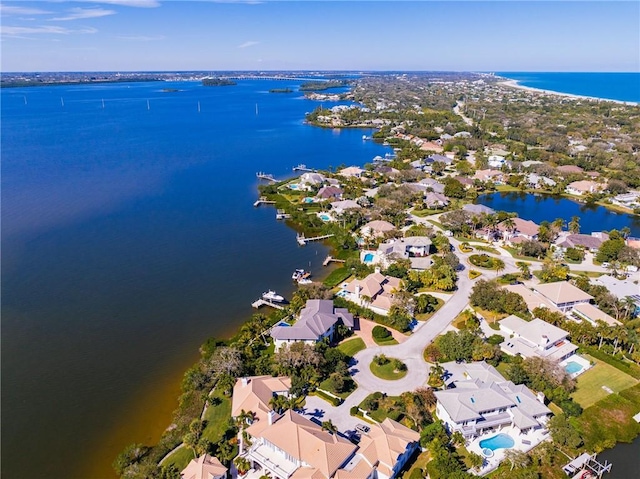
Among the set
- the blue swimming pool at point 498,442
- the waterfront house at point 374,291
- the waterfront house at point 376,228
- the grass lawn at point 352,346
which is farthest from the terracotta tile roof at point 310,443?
the waterfront house at point 376,228

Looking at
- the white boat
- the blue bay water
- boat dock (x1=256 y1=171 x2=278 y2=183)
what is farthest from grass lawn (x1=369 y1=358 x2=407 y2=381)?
boat dock (x1=256 y1=171 x2=278 y2=183)

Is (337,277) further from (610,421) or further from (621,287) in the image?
(621,287)

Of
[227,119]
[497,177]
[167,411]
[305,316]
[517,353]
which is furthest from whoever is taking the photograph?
[227,119]

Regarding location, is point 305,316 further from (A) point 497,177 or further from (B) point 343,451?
(A) point 497,177

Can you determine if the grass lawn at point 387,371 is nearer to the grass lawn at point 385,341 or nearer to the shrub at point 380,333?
the grass lawn at point 385,341

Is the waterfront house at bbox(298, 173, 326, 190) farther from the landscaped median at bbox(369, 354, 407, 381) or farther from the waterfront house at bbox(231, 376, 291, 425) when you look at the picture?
the waterfront house at bbox(231, 376, 291, 425)

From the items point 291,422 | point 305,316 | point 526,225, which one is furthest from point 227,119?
point 291,422
